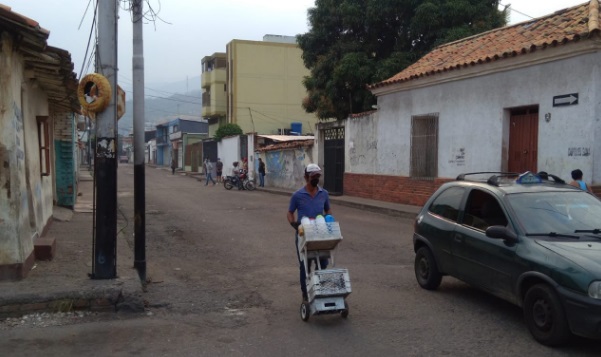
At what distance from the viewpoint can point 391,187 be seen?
1777cm

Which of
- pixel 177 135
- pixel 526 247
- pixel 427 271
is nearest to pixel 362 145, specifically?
pixel 427 271

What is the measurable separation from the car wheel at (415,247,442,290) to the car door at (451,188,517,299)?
54 centimetres

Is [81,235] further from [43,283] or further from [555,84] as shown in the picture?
[555,84]

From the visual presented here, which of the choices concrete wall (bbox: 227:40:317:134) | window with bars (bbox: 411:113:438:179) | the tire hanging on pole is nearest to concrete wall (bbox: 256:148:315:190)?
window with bars (bbox: 411:113:438:179)

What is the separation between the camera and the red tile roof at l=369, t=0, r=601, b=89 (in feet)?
37.8

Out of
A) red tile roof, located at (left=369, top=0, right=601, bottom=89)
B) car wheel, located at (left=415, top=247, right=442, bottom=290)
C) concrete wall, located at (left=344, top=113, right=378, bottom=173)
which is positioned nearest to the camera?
car wheel, located at (left=415, top=247, right=442, bottom=290)

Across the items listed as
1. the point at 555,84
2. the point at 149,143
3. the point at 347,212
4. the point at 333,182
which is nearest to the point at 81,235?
the point at 347,212

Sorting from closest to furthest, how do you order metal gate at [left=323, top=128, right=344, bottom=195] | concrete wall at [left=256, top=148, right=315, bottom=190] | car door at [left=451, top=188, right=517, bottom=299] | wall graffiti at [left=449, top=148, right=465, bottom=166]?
car door at [left=451, top=188, right=517, bottom=299], wall graffiti at [left=449, top=148, right=465, bottom=166], metal gate at [left=323, top=128, right=344, bottom=195], concrete wall at [left=256, top=148, right=315, bottom=190]

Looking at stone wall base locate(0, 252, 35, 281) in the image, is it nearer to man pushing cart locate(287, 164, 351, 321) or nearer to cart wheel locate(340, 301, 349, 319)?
man pushing cart locate(287, 164, 351, 321)

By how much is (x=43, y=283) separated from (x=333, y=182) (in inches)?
639

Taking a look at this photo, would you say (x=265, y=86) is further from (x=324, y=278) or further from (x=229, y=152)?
(x=324, y=278)

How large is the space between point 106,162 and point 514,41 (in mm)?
11174

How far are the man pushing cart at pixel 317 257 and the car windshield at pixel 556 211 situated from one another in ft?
6.38

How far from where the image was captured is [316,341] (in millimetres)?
Result: 5078
